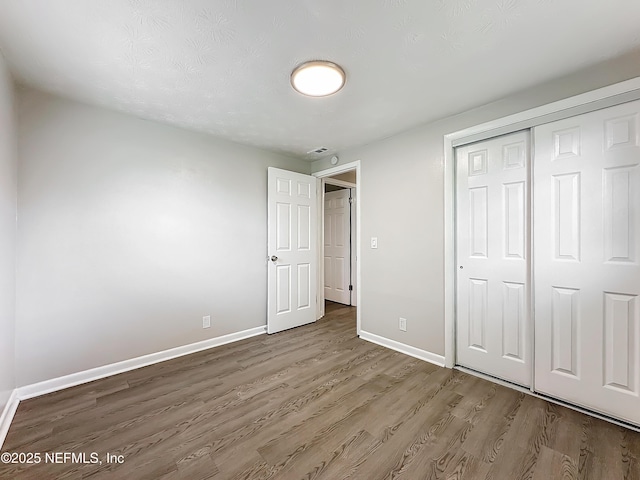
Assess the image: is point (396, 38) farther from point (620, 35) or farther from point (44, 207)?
point (44, 207)

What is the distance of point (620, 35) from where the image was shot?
1521 millimetres

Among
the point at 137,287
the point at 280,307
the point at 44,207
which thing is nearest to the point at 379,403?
the point at 280,307

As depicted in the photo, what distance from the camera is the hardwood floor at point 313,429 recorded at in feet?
4.64

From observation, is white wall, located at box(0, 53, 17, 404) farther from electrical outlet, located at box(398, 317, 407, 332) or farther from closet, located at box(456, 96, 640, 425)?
closet, located at box(456, 96, 640, 425)

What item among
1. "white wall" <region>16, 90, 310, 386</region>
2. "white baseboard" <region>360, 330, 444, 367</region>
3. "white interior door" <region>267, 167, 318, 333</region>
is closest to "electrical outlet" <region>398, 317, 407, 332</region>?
"white baseboard" <region>360, 330, 444, 367</region>

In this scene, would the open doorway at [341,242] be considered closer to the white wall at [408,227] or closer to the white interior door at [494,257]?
the white wall at [408,227]

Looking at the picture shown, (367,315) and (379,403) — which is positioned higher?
(367,315)

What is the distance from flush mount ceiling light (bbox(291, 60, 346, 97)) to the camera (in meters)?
1.75

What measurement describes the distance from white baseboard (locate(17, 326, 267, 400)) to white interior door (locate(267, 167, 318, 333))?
61cm

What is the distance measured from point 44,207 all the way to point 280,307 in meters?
2.42

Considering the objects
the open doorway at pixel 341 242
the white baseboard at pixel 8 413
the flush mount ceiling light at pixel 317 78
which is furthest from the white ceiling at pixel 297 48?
the open doorway at pixel 341 242

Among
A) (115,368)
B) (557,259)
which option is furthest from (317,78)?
(115,368)

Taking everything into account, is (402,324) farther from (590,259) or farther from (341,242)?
(341,242)

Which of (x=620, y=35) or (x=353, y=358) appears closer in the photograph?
(x=620, y=35)
